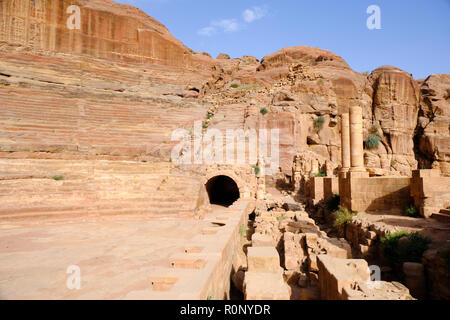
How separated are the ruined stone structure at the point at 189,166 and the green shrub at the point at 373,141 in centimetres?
46

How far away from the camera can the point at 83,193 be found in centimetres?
849

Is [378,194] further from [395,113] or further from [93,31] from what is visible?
[93,31]

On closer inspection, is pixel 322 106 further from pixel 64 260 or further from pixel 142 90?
pixel 64 260

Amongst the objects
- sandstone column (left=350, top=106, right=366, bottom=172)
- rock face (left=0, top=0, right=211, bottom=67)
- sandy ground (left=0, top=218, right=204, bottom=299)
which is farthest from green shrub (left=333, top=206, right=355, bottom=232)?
rock face (left=0, top=0, right=211, bottom=67)

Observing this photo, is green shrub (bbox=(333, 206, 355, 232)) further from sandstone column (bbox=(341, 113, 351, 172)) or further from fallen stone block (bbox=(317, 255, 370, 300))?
fallen stone block (bbox=(317, 255, 370, 300))

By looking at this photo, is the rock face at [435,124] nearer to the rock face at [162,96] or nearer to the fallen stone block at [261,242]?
the rock face at [162,96]

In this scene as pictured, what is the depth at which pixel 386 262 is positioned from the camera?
6195mm

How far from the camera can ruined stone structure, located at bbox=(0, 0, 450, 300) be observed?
385cm

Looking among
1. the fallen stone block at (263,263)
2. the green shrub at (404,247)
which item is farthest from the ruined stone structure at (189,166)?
the green shrub at (404,247)

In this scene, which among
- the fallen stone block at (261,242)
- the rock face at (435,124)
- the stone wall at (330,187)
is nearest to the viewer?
the fallen stone block at (261,242)

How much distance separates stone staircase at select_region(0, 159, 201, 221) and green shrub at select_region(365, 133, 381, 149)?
21722 mm

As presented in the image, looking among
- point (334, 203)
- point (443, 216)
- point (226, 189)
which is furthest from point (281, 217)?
point (226, 189)

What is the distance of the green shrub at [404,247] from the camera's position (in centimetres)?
555

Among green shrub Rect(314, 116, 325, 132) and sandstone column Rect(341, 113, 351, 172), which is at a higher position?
green shrub Rect(314, 116, 325, 132)
